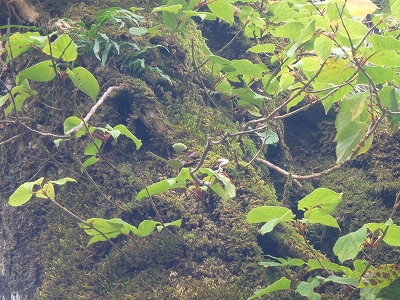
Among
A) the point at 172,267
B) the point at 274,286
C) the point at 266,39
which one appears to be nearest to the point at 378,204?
the point at 274,286

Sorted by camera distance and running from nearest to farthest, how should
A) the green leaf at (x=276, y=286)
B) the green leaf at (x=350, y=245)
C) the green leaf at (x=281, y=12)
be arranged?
the green leaf at (x=350, y=245) → the green leaf at (x=276, y=286) → the green leaf at (x=281, y=12)

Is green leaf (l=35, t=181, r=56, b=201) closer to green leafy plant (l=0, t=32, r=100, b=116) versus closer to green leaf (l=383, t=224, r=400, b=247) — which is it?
green leafy plant (l=0, t=32, r=100, b=116)

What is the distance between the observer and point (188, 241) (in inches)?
71.6

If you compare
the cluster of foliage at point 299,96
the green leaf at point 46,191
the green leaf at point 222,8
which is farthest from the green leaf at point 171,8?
the green leaf at point 46,191

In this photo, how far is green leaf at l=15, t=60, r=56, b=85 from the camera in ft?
5.86

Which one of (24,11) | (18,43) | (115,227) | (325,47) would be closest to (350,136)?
(325,47)

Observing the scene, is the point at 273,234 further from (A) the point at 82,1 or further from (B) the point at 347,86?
(A) the point at 82,1

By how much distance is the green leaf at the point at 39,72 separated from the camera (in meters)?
1.79

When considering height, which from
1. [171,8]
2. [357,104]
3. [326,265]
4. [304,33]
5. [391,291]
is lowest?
[326,265]

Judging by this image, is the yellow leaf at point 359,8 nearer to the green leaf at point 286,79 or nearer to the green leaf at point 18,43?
the green leaf at point 286,79

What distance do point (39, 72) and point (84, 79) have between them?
18 centimetres

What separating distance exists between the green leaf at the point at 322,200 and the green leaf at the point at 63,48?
1056 millimetres

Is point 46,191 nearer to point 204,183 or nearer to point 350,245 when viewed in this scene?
point 204,183

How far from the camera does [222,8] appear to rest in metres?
2.06
